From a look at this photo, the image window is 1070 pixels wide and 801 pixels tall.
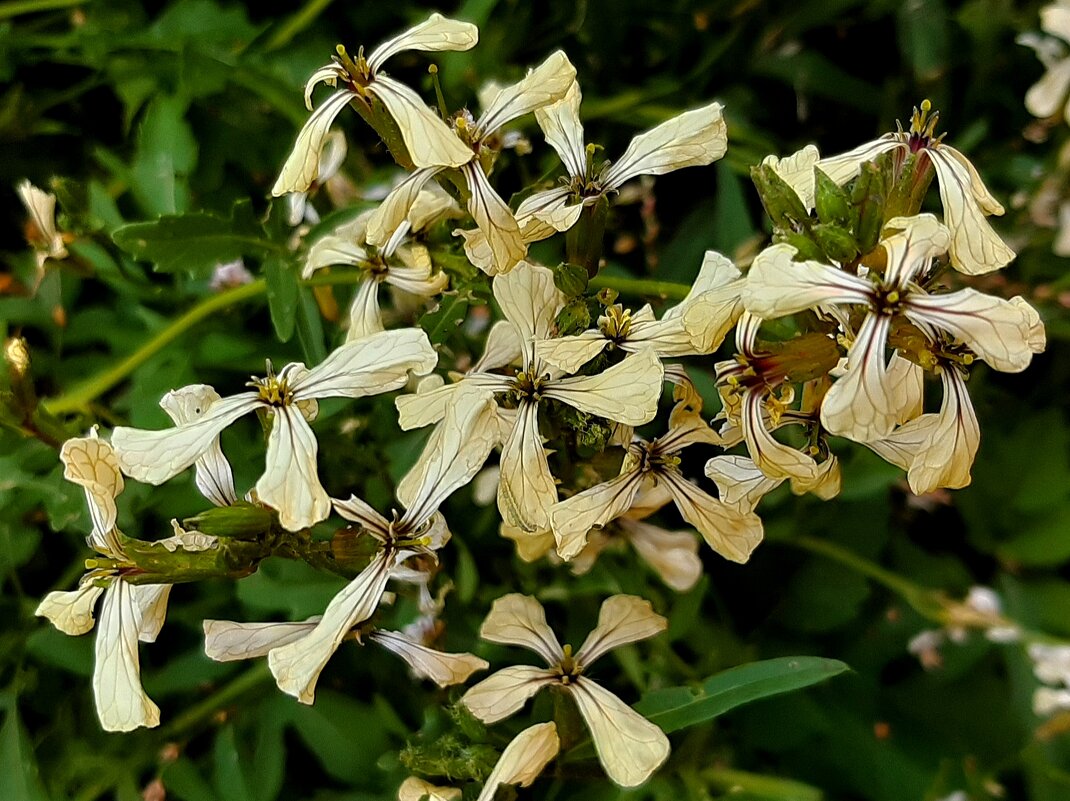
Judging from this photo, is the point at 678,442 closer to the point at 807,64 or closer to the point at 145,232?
the point at 145,232

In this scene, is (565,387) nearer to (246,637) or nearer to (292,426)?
(292,426)

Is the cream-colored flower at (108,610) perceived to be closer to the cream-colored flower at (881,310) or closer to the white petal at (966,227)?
the cream-colored flower at (881,310)

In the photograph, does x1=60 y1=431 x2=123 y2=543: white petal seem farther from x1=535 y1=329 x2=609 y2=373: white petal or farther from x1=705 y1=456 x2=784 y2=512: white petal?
x1=705 y1=456 x2=784 y2=512: white petal

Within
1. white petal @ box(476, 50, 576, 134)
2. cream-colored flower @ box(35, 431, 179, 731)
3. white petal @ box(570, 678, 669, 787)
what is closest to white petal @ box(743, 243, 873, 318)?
white petal @ box(476, 50, 576, 134)

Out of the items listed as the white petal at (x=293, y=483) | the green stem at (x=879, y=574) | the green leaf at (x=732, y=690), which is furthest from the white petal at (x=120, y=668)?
the green stem at (x=879, y=574)

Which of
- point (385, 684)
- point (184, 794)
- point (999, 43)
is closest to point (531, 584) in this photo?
point (385, 684)
